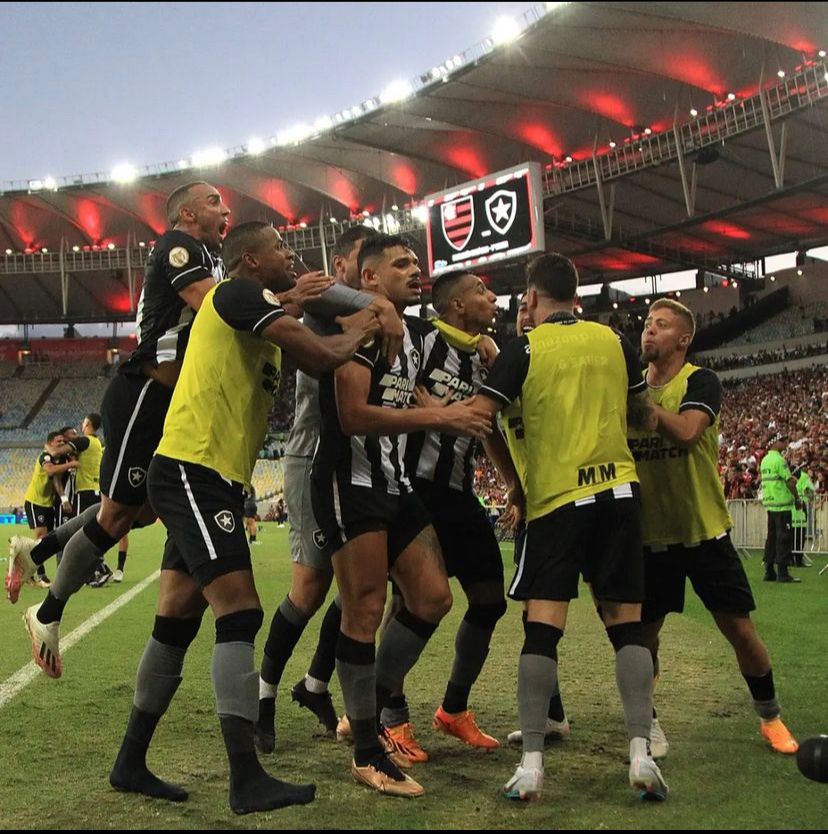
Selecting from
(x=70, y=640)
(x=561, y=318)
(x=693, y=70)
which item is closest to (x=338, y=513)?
(x=561, y=318)

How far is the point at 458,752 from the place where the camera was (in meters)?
4.20

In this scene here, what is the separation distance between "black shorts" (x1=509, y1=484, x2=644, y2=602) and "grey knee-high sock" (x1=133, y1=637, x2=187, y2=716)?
135 centimetres

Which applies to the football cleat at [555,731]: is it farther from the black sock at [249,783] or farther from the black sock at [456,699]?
the black sock at [249,783]

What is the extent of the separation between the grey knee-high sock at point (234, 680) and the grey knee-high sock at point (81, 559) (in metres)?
1.28

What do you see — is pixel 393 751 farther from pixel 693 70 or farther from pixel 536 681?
pixel 693 70

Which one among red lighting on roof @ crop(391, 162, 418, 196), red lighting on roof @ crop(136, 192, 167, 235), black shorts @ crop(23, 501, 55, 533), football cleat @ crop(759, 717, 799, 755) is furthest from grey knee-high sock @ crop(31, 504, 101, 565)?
red lighting on roof @ crop(136, 192, 167, 235)

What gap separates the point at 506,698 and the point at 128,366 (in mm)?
2739

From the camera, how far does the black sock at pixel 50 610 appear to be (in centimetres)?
434

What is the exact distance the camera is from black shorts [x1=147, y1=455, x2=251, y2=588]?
3.40 meters

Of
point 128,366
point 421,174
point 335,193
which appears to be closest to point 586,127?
point 421,174

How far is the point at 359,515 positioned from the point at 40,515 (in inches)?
395

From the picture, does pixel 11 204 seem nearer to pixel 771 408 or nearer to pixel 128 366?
pixel 771 408

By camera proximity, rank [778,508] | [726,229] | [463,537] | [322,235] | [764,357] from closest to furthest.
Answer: [463,537] → [778,508] → [764,357] → [726,229] → [322,235]

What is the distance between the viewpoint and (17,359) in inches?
2356
